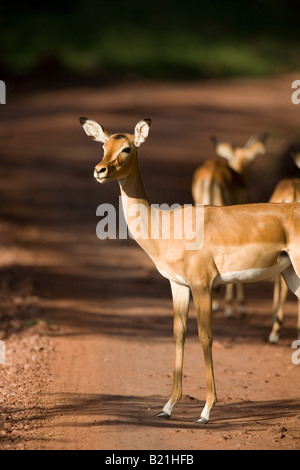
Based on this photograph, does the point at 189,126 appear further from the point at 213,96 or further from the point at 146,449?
the point at 146,449

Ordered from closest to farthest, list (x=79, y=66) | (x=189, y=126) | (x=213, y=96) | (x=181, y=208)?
(x=181, y=208) < (x=189, y=126) < (x=213, y=96) < (x=79, y=66)

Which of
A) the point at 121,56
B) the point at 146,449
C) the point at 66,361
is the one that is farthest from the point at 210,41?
the point at 146,449

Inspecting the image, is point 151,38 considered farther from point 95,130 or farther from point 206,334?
point 206,334

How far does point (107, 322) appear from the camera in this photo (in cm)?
1120

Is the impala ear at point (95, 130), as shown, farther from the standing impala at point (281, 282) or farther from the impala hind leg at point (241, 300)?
the impala hind leg at point (241, 300)

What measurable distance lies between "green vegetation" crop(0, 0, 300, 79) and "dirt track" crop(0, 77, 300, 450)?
874 centimetres

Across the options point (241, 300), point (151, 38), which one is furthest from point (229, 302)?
point (151, 38)

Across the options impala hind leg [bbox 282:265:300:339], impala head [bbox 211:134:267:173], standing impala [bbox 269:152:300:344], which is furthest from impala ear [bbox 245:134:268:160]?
impala hind leg [bbox 282:265:300:339]

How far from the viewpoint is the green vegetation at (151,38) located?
33.8 meters

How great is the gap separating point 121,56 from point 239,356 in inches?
1042

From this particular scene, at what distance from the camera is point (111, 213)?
59.1 ft

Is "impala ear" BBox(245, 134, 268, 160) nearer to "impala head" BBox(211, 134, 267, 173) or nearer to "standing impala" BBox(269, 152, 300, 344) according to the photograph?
"impala head" BBox(211, 134, 267, 173)

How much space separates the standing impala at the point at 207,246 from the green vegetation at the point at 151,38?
83.7 feet

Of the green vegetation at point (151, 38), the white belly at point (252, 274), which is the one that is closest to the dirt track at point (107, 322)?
the white belly at point (252, 274)
